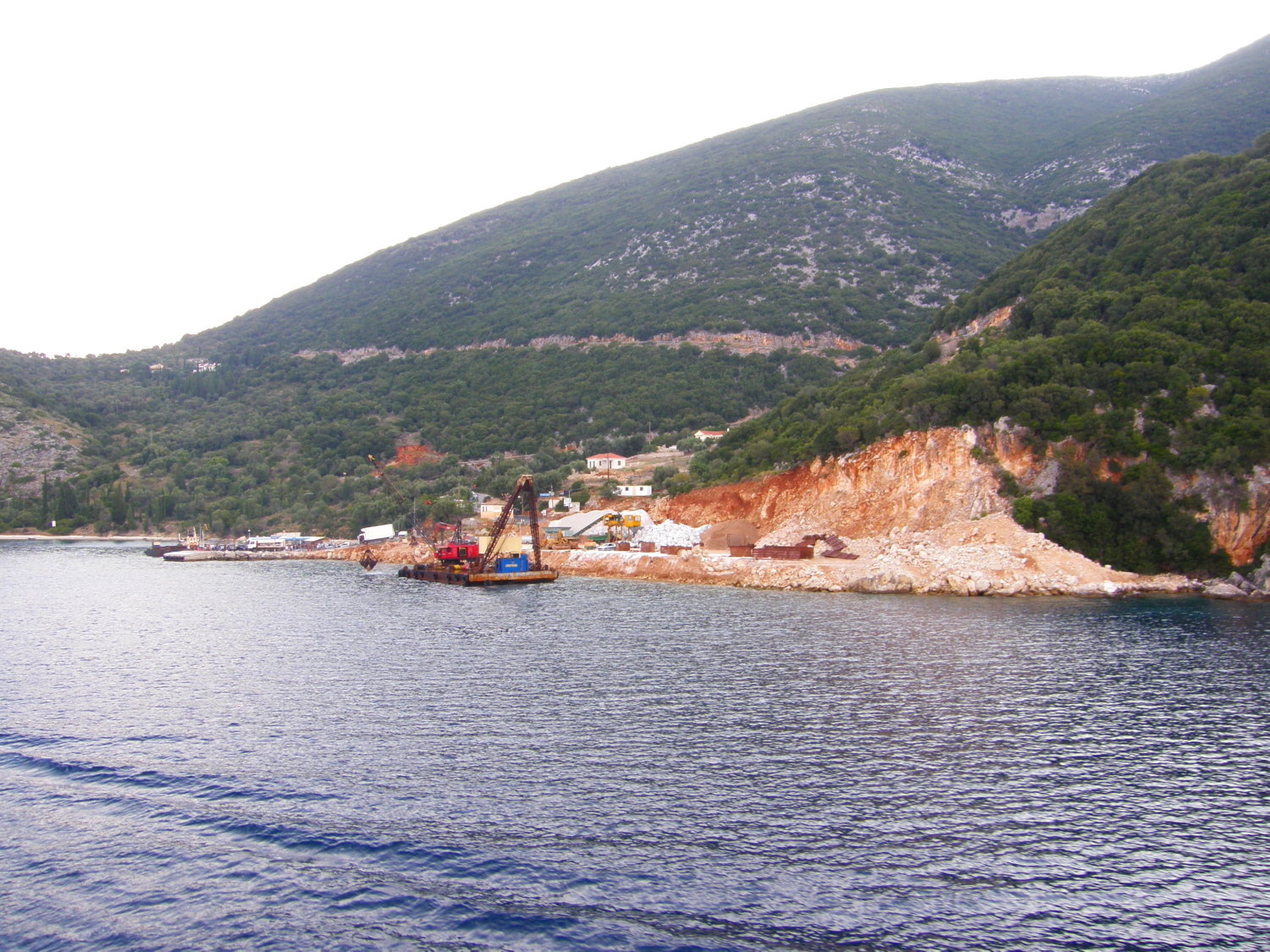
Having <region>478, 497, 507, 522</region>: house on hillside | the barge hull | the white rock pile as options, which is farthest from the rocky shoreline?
<region>478, 497, 507, 522</region>: house on hillside

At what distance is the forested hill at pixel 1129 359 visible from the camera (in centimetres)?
4825

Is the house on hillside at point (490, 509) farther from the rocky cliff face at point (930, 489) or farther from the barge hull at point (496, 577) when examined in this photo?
the rocky cliff face at point (930, 489)

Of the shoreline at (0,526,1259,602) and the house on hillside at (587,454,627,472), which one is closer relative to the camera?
the shoreline at (0,526,1259,602)

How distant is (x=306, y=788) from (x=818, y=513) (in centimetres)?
4791

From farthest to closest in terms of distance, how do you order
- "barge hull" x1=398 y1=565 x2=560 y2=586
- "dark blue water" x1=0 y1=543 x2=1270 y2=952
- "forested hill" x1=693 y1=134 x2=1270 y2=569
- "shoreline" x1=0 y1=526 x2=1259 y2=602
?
1. "barge hull" x1=398 y1=565 x2=560 y2=586
2. "forested hill" x1=693 y1=134 x2=1270 y2=569
3. "shoreline" x1=0 y1=526 x2=1259 y2=602
4. "dark blue water" x1=0 y1=543 x2=1270 y2=952

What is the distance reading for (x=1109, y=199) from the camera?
77688mm

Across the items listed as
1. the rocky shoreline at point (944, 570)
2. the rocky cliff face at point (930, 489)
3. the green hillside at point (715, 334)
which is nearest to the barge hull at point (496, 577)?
the rocky shoreline at point (944, 570)

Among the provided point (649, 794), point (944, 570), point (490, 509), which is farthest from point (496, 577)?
point (649, 794)

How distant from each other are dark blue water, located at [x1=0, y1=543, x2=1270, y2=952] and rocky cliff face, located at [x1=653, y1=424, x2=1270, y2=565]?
1463 cm

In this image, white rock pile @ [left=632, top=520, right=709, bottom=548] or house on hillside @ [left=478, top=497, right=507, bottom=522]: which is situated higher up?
house on hillside @ [left=478, top=497, right=507, bottom=522]

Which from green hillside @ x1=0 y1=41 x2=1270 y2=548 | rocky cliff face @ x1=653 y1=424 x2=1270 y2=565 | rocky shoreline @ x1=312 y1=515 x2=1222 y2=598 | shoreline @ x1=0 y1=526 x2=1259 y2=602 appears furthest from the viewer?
green hillside @ x1=0 y1=41 x2=1270 y2=548

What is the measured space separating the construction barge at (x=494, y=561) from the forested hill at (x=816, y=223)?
208ft

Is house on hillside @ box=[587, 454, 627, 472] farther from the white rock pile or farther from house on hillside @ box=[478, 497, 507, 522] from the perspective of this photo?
the white rock pile

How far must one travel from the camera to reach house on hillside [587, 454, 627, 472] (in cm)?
9644
